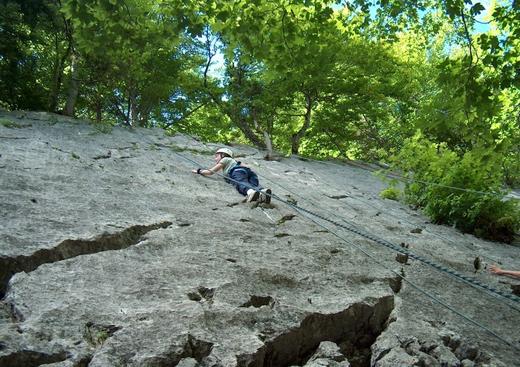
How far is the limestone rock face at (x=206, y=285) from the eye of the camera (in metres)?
2.73

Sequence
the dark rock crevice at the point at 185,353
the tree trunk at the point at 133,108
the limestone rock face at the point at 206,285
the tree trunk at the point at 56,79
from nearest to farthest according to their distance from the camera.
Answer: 1. the dark rock crevice at the point at 185,353
2. the limestone rock face at the point at 206,285
3. the tree trunk at the point at 56,79
4. the tree trunk at the point at 133,108

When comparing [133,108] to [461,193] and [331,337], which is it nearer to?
[461,193]

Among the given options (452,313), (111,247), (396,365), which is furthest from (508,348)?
(111,247)

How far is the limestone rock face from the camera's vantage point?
2.73 metres

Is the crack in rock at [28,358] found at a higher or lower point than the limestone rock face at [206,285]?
lower

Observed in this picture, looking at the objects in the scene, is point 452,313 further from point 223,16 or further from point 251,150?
point 251,150

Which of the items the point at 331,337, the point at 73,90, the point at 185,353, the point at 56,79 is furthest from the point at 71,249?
the point at 56,79

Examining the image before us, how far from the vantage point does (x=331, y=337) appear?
3248 mm

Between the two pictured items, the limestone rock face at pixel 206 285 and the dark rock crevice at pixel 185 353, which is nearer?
the dark rock crevice at pixel 185 353

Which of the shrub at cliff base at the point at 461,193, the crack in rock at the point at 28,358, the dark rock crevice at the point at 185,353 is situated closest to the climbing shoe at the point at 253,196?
the shrub at cliff base at the point at 461,193

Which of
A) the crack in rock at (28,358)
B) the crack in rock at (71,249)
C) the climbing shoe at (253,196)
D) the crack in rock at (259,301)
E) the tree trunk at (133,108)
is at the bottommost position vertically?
the crack in rock at (28,358)

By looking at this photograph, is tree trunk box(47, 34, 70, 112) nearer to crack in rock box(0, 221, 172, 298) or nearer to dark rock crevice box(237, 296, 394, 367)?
crack in rock box(0, 221, 172, 298)

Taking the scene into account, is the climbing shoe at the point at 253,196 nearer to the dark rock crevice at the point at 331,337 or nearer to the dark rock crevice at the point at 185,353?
the dark rock crevice at the point at 331,337

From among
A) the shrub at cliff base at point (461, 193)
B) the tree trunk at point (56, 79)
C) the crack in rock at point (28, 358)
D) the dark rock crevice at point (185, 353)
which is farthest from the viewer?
the tree trunk at point (56, 79)
